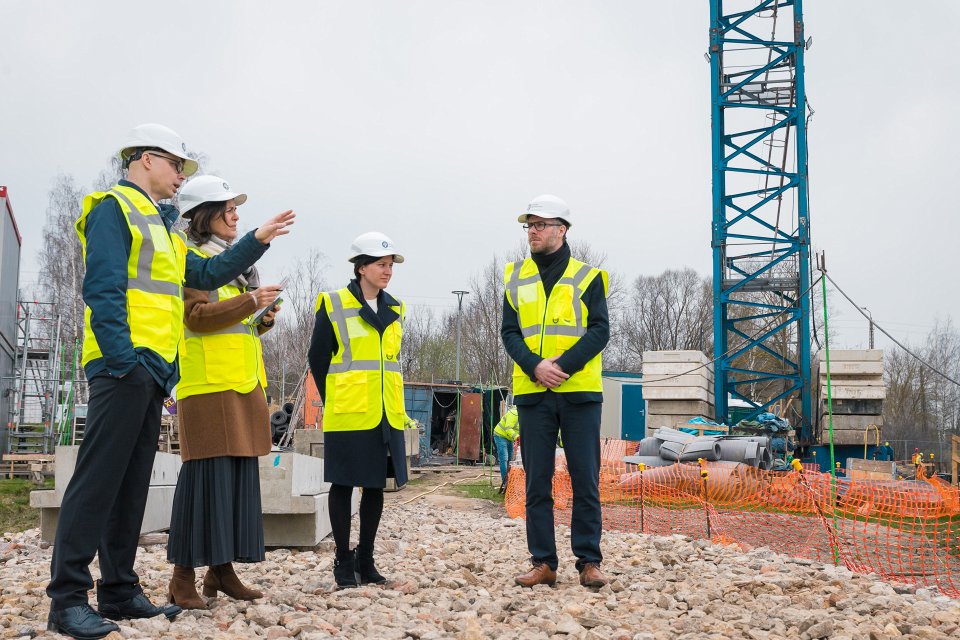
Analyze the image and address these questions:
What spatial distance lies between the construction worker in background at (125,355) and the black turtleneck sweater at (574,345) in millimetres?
1569

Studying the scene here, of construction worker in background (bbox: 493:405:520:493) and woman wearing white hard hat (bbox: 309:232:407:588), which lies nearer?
woman wearing white hard hat (bbox: 309:232:407:588)

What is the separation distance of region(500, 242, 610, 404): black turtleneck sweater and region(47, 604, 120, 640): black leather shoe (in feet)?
7.75

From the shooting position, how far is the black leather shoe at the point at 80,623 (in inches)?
122

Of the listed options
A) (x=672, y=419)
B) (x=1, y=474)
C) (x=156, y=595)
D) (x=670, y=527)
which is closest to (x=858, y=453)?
(x=672, y=419)

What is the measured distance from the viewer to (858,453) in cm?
1577

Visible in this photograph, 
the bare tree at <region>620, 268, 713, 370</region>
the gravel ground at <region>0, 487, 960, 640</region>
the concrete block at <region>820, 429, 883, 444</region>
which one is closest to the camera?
the gravel ground at <region>0, 487, 960, 640</region>

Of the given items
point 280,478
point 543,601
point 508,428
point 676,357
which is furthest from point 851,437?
point 543,601

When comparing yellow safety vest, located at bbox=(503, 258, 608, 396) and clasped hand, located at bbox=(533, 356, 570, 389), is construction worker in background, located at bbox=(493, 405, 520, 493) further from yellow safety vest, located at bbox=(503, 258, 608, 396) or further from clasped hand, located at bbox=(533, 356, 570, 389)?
clasped hand, located at bbox=(533, 356, 570, 389)

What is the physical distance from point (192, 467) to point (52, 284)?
29.2 m

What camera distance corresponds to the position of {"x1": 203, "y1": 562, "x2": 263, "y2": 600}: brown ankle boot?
3.98m

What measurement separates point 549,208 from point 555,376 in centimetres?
96

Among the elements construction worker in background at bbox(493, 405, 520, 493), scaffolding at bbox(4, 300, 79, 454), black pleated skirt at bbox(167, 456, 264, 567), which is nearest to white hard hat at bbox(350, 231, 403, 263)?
black pleated skirt at bbox(167, 456, 264, 567)

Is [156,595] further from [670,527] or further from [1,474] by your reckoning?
[1,474]

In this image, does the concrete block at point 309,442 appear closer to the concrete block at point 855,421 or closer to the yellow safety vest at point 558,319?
the yellow safety vest at point 558,319
